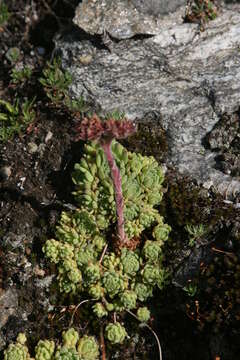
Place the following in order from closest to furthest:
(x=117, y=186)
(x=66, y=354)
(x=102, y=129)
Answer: (x=102, y=129)
(x=117, y=186)
(x=66, y=354)

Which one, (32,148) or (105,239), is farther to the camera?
(32,148)

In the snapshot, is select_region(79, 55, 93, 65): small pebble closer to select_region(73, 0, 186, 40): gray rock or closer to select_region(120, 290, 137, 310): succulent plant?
select_region(73, 0, 186, 40): gray rock

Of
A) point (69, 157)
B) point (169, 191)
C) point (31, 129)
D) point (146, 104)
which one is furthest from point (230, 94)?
point (31, 129)

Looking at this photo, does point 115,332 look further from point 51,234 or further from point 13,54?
point 13,54

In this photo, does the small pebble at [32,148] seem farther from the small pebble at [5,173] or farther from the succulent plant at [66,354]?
the succulent plant at [66,354]

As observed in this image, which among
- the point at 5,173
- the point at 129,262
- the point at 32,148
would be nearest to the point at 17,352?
the point at 129,262

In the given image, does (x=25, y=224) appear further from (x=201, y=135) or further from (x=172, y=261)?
(x=201, y=135)
